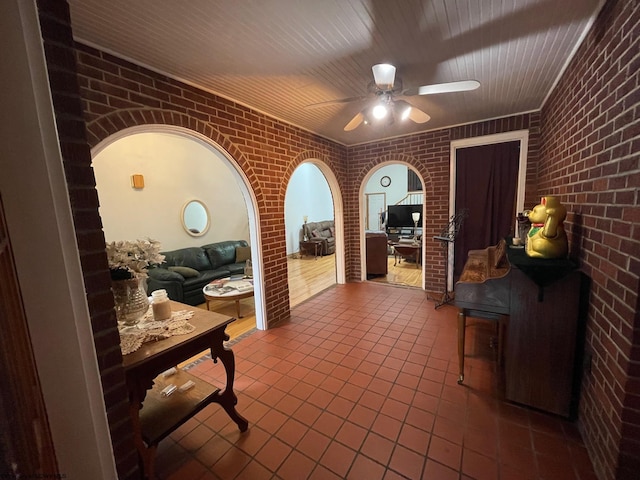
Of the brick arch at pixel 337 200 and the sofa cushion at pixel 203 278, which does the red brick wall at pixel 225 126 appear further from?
the sofa cushion at pixel 203 278

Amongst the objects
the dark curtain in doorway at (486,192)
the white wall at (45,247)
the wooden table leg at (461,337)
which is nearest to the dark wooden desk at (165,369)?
the white wall at (45,247)

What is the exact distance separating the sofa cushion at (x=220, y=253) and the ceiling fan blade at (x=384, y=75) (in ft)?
12.9

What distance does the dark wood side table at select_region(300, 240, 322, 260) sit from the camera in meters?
7.41

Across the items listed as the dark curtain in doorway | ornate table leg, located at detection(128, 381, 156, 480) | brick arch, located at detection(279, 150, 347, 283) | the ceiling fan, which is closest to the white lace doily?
ornate table leg, located at detection(128, 381, 156, 480)

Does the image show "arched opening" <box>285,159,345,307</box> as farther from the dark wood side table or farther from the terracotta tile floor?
the terracotta tile floor

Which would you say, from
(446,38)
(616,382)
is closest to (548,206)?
(616,382)

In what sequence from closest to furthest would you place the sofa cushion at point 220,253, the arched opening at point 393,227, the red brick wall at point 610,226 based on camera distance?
the red brick wall at point 610,226 < the sofa cushion at point 220,253 < the arched opening at point 393,227

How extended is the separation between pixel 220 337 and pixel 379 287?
3.29m

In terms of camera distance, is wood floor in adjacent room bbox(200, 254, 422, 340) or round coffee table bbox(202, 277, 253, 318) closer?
round coffee table bbox(202, 277, 253, 318)

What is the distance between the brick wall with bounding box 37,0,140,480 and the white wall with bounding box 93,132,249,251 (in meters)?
2.44

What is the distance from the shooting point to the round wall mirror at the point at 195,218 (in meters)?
4.78

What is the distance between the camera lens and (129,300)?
4.64ft

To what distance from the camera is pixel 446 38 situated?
1674 millimetres

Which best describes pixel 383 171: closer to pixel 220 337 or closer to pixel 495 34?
pixel 495 34
